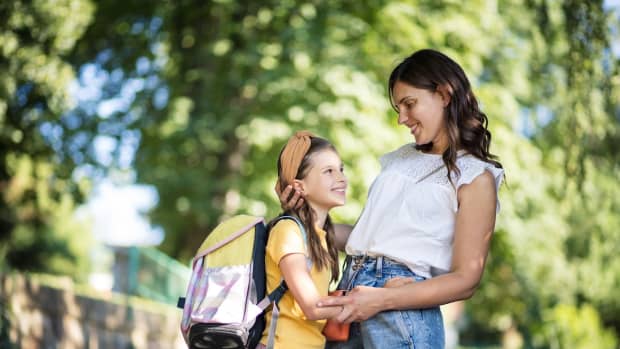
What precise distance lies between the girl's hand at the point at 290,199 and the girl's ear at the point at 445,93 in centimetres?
66

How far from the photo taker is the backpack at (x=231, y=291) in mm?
2951

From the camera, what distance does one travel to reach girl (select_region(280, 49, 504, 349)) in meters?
2.80

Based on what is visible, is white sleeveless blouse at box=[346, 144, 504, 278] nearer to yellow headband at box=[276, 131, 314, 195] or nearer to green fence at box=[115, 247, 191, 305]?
yellow headband at box=[276, 131, 314, 195]

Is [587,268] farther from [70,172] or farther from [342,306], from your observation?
[342,306]

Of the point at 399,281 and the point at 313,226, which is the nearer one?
the point at 399,281

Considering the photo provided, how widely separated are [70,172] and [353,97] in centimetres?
359

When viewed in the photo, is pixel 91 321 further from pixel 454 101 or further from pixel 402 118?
pixel 454 101

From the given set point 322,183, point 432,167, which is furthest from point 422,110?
point 322,183

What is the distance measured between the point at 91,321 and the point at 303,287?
23.0 feet

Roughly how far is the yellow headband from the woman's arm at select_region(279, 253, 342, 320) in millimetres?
373

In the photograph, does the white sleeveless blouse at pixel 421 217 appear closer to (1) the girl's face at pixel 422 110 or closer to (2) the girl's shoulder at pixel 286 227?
(1) the girl's face at pixel 422 110

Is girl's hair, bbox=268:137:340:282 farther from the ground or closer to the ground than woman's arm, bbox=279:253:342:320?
farther from the ground

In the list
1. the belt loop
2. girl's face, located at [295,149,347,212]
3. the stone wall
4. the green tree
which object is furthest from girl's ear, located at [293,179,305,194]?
the stone wall

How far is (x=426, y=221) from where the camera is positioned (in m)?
2.88
